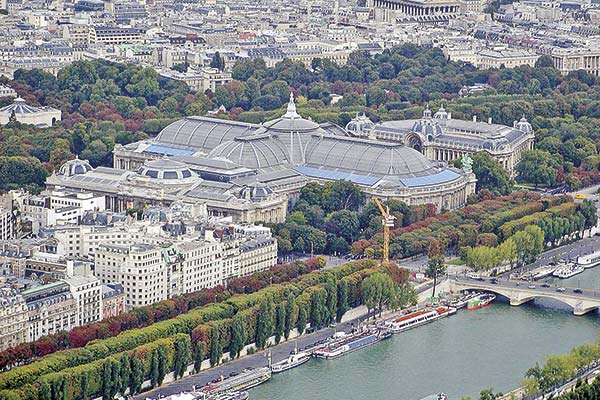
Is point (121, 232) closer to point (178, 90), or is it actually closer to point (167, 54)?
point (178, 90)

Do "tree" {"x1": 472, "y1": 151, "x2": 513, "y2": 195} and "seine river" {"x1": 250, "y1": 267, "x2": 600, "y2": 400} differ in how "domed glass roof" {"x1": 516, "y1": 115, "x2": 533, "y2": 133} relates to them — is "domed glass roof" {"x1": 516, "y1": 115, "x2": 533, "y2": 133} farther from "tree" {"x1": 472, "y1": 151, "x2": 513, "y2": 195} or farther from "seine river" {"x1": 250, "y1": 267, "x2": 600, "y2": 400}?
"seine river" {"x1": 250, "y1": 267, "x2": 600, "y2": 400}

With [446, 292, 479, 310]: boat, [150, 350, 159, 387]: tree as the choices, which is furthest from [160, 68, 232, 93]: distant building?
[150, 350, 159, 387]: tree

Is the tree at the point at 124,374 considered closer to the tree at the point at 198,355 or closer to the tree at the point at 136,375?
the tree at the point at 136,375

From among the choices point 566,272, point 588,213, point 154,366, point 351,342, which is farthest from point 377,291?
point 588,213

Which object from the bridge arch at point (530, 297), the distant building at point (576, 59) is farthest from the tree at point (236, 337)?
the distant building at point (576, 59)

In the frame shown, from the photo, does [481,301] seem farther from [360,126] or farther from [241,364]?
[360,126]
